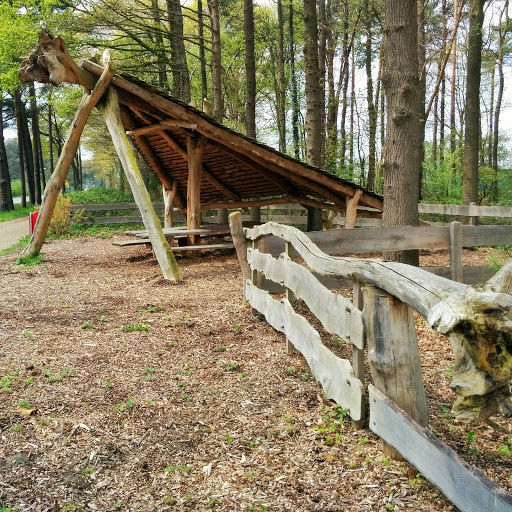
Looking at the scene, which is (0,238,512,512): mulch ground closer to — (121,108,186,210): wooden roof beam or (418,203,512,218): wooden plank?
(121,108,186,210): wooden roof beam

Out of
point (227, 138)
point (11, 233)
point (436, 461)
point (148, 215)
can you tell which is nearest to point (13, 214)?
point (11, 233)

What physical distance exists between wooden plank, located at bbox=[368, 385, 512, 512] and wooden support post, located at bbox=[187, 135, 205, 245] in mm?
8358

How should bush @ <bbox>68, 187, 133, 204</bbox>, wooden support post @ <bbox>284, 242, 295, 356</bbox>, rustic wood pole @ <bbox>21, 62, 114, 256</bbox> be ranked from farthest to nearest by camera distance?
bush @ <bbox>68, 187, 133, 204</bbox> → rustic wood pole @ <bbox>21, 62, 114, 256</bbox> → wooden support post @ <bbox>284, 242, 295, 356</bbox>

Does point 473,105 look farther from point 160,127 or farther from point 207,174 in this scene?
point 160,127

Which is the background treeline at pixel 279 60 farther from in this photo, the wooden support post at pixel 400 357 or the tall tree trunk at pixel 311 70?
the wooden support post at pixel 400 357

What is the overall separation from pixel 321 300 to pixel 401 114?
3.92m

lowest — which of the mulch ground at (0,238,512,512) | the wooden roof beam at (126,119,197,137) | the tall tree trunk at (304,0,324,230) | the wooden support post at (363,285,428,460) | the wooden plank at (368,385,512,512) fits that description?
the mulch ground at (0,238,512,512)

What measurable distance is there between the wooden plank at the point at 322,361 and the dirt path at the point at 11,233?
38.7 feet

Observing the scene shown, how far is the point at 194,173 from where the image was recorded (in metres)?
10.7

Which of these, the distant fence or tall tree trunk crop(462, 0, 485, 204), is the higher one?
tall tree trunk crop(462, 0, 485, 204)

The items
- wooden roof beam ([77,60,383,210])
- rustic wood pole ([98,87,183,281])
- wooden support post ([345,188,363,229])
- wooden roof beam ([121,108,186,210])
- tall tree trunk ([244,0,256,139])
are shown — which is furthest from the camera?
tall tree trunk ([244,0,256,139])

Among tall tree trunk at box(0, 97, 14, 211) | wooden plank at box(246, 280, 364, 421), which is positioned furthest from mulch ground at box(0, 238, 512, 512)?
tall tree trunk at box(0, 97, 14, 211)

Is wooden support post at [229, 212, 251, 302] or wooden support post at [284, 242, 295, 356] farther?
wooden support post at [229, 212, 251, 302]

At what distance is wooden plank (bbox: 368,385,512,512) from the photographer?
74.0 inches
